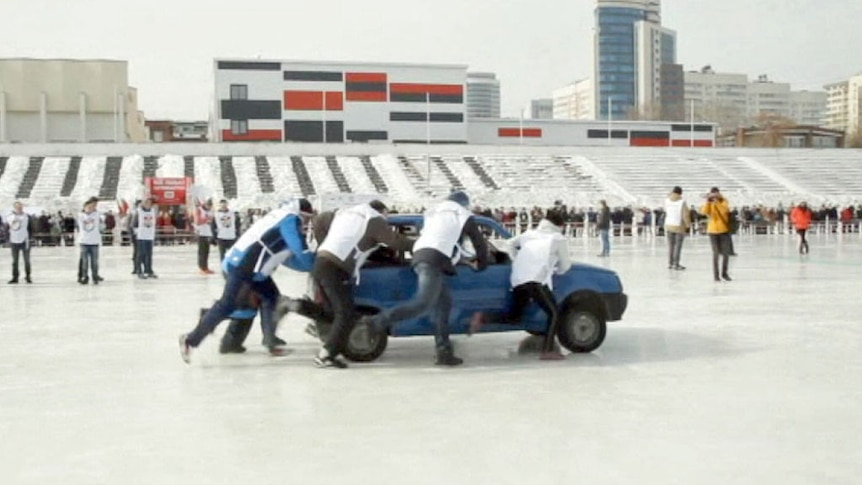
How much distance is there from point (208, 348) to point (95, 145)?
51750 mm

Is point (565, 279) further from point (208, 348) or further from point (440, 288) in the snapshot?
point (208, 348)

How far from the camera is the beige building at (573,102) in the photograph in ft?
632

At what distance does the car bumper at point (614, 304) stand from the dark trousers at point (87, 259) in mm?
11246

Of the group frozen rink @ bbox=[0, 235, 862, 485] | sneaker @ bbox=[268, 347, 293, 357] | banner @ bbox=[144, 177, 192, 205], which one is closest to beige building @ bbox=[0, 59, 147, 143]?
banner @ bbox=[144, 177, 192, 205]

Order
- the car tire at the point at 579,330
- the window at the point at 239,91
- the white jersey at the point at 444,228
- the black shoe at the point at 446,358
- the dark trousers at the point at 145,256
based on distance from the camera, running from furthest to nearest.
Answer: the window at the point at 239,91 < the dark trousers at the point at 145,256 < the car tire at the point at 579,330 < the black shoe at the point at 446,358 < the white jersey at the point at 444,228

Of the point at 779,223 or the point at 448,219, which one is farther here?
the point at 779,223

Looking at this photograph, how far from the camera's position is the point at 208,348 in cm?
923

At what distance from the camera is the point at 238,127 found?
72562mm

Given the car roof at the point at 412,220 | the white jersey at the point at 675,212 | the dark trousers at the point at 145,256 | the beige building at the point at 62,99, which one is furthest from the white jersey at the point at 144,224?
the beige building at the point at 62,99

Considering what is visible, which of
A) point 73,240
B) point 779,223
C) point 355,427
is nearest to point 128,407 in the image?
point 355,427

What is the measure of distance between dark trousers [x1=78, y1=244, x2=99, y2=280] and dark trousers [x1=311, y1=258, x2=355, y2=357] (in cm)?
1057

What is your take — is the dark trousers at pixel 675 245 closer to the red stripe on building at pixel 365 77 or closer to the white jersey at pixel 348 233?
the white jersey at pixel 348 233

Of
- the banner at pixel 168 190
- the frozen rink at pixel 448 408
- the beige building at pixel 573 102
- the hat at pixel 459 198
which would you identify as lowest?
the frozen rink at pixel 448 408

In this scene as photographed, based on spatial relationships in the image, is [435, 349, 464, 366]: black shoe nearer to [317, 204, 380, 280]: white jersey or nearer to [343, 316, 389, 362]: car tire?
[343, 316, 389, 362]: car tire
